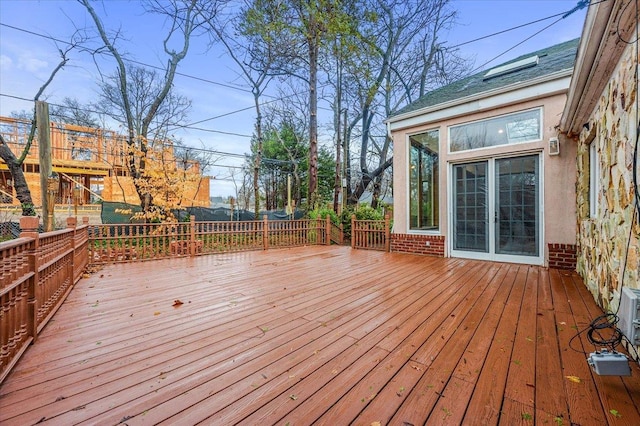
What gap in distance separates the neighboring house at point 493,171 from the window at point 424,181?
2 cm

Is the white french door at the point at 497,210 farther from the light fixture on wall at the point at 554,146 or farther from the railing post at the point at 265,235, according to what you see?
the railing post at the point at 265,235

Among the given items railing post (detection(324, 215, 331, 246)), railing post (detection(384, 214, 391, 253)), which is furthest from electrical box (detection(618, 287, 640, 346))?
railing post (detection(324, 215, 331, 246))

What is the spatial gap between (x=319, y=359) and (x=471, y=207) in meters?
4.92

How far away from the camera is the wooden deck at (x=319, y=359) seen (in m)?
1.35

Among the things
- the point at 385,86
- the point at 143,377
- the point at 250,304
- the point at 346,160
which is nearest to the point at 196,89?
the point at 346,160

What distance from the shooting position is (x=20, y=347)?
190 centimetres

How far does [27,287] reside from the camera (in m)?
2.07

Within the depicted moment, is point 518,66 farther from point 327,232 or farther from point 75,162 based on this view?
point 75,162

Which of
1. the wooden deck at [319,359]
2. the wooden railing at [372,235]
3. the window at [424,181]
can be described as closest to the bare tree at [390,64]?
the wooden railing at [372,235]

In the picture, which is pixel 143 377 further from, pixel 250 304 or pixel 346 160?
pixel 346 160

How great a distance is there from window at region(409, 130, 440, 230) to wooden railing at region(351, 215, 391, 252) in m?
0.71

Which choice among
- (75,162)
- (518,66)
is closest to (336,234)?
(518,66)

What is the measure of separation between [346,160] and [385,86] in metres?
3.77

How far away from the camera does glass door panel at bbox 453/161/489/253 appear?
17.7 feet
